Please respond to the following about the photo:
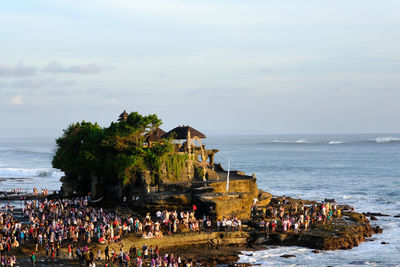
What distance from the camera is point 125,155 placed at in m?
47.2

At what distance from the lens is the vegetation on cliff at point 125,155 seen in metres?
46.8

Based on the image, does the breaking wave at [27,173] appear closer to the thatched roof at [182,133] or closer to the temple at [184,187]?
the temple at [184,187]

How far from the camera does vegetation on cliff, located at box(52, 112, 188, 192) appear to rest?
153ft

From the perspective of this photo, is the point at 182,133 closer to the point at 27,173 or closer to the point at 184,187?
the point at 184,187

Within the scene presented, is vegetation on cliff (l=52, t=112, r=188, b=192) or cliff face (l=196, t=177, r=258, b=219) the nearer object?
cliff face (l=196, t=177, r=258, b=219)

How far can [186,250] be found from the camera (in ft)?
119

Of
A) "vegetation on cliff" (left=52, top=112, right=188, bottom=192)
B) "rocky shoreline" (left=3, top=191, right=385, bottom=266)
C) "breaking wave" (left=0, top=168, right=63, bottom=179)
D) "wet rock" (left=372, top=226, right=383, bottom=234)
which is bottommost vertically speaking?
"rocky shoreline" (left=3, top=191, right=385, bottom=266)

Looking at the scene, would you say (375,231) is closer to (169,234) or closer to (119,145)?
(169,234)

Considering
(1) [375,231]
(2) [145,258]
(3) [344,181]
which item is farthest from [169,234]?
(3) [344,181]

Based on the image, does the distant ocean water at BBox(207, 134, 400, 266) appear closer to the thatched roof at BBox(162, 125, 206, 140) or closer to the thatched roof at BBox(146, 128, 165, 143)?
the thatched roof at BBox(162, 125, 206, 140)

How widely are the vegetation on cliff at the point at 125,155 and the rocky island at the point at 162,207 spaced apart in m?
0.10

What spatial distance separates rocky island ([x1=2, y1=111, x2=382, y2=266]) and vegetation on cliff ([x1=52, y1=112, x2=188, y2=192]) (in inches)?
4.1

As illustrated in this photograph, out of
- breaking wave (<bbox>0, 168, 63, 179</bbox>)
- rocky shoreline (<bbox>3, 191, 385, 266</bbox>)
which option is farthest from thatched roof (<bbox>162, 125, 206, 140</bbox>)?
breaking wave (<bbox>0, 168, 63, 179</bbox>)

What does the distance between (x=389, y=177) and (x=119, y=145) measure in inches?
2275
